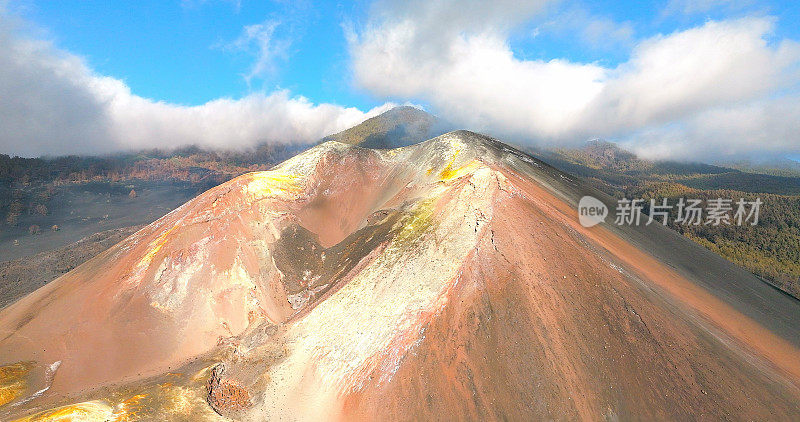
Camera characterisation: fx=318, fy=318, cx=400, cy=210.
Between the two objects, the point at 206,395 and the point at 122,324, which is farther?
the point at 122,324

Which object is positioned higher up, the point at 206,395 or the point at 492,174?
the point at 492,174

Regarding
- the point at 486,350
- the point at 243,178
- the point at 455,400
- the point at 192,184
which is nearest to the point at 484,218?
the point at 486,350

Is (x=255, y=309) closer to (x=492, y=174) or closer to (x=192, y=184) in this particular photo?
Answer: (x=492, y=174)

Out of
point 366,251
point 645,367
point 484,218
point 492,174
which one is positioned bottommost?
point 645,367

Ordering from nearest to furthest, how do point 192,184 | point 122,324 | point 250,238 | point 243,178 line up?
point 122,324
point 250,238
point 243,178
point 192,184

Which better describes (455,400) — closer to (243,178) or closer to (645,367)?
(645,367)

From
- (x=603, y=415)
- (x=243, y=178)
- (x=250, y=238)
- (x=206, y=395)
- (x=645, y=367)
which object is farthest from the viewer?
(x=243, y=178)
